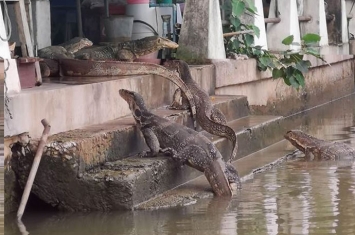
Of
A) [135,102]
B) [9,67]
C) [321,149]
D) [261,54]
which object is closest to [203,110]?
[135,102]

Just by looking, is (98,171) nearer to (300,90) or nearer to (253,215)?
(253,215)

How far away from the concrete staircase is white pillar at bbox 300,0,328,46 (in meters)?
9.70

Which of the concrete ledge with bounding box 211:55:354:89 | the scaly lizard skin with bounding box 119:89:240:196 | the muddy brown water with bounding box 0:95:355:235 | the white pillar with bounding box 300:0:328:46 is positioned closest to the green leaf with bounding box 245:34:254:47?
the concrete ledge with bounding box 211:55:354:89

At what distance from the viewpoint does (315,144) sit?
452 inches

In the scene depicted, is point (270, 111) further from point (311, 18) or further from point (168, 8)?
point (311, 18)

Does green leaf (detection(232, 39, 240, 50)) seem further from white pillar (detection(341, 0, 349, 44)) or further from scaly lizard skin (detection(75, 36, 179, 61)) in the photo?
white pillar (detection(341, 0, 349, 44))

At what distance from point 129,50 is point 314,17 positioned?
7.23 metres

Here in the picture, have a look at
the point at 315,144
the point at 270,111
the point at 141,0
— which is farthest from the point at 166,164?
the point at 270,111

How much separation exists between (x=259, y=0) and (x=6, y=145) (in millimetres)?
7851

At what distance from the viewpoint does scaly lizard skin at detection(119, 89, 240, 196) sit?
890 centimetres

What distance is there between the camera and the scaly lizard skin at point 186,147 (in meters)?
8.90

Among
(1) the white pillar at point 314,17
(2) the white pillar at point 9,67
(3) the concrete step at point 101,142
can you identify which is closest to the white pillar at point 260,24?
(1) the white pillar at point 314,17

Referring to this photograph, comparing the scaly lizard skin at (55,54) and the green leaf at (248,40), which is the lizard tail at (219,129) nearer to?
the scaly lizard skin at (55,54)

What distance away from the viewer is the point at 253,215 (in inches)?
314
